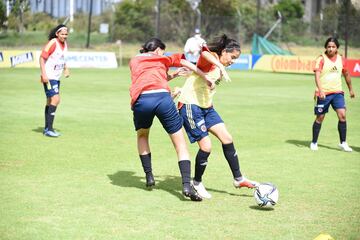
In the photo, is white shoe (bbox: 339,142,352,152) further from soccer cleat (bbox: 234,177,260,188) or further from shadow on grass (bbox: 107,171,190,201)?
soccer cleat (bbox: 234,177,260,188)

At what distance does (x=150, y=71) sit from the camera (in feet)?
25.5

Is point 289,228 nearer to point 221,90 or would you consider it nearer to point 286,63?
point 221,90

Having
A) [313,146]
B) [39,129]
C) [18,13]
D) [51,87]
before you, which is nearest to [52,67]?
[51,87]

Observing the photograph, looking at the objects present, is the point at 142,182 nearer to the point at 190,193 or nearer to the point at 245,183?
the point at 190,193

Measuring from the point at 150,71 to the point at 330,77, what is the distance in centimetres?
522

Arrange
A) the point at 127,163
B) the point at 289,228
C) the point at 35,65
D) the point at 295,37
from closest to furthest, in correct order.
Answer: the point at 289,228, the point at 127,163, the point at 35,65, the point at 295,37

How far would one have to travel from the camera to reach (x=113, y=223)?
646 centimetres

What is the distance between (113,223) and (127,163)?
12.0 ft

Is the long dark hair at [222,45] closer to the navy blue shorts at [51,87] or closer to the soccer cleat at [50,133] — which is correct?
the soccer cleat at [50,133]

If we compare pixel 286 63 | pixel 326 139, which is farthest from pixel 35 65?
pixel 326 139

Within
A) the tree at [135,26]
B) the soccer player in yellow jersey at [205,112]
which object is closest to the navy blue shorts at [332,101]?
the soccer player in yellow jersey at [205,112]

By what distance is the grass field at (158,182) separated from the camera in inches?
251

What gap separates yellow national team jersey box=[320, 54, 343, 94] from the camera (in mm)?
11945

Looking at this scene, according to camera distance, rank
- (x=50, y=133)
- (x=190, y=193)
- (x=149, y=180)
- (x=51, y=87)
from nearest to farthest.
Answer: (x=190, y=193), (x=149, y=180), (x=50, y=133), (x=51, y=87)
